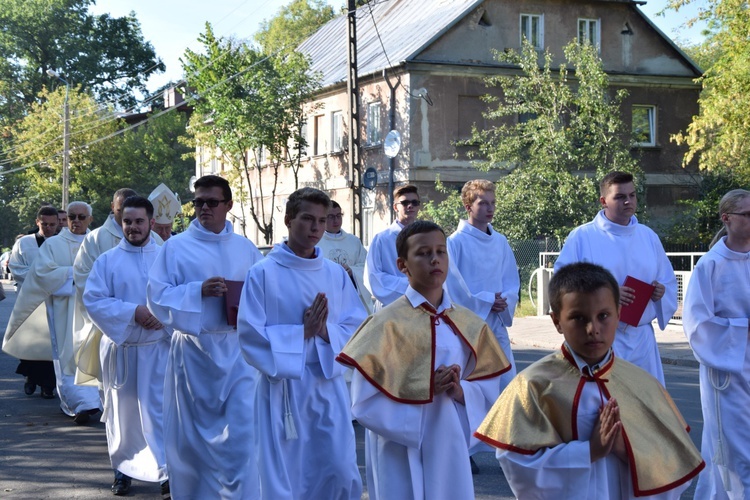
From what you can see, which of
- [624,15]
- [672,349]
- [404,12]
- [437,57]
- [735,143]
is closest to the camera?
[672,349]

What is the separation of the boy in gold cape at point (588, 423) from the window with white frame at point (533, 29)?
100 ft

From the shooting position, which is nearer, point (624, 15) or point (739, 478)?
point (739, 478)

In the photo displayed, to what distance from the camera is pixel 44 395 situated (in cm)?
1320

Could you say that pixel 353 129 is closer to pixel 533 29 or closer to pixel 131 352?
pixel 533 29

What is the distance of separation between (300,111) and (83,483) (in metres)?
29.0

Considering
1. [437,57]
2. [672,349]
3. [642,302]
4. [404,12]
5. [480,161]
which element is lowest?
[672,349]

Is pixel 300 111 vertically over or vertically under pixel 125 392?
over

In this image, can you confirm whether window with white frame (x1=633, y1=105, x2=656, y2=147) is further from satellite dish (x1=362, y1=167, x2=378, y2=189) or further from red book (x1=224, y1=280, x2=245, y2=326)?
red book (x1=224, y1=280, x2=245, y2=326)

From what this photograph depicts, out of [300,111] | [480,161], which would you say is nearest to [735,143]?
[480,161]

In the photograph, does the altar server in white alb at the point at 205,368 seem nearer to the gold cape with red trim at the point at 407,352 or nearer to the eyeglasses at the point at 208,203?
the eyeglasses at the point at 208,203

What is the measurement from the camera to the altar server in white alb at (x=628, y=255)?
7594 mm

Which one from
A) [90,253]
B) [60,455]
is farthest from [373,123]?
[60,455]

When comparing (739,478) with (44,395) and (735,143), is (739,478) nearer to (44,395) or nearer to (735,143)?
(44,395)

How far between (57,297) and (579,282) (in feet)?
32.1
